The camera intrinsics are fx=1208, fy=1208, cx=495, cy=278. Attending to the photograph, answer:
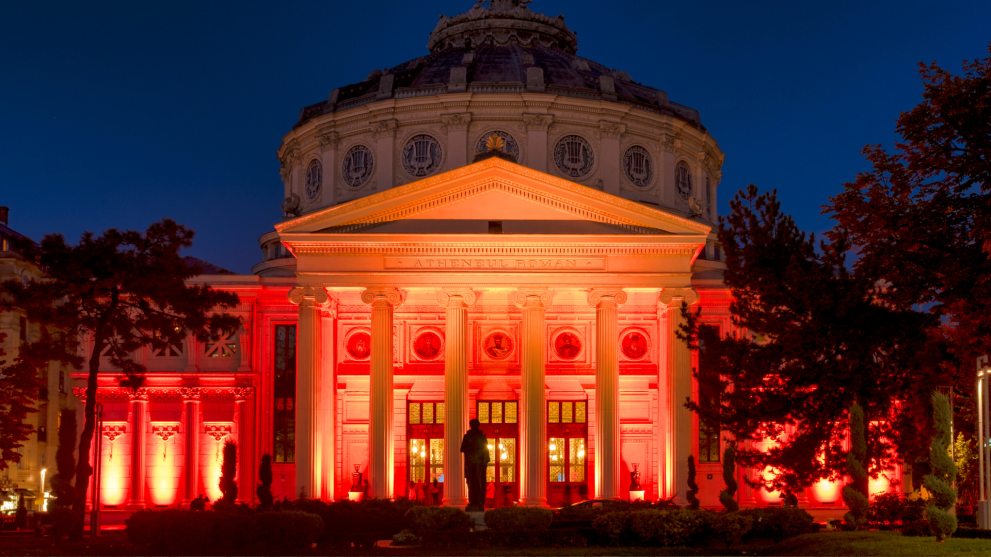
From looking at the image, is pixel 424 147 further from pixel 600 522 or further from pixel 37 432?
pixel 600 522

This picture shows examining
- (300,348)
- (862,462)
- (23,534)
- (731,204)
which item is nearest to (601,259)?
(731,204)

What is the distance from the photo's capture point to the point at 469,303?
48.1 metres

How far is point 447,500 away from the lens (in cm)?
4688

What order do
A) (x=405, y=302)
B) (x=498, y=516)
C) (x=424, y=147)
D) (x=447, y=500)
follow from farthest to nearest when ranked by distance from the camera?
(x=424, y=147) → (x=405, y=302) → (x=447, y=500) → (x=498, y=516)

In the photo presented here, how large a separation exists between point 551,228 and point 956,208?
18.7 meters

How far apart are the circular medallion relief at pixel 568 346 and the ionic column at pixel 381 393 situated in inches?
367

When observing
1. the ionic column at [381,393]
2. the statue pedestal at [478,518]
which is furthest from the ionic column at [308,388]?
the statue pedestal at [478,518]

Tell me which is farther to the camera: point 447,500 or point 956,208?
point 447,500

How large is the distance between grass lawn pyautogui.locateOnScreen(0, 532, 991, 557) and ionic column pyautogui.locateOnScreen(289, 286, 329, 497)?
13.8 metres

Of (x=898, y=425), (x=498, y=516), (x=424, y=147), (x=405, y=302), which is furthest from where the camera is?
(x=424, y=147)

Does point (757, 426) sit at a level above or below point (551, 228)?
below

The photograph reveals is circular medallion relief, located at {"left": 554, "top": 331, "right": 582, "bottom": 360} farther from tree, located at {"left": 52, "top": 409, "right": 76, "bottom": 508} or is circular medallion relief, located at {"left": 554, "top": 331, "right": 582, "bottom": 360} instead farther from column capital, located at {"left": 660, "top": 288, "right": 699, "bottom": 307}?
tree, located at {"left": 52, "top": 409, "right": 76, "bottom": 508}

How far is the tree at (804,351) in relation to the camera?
37406 mm

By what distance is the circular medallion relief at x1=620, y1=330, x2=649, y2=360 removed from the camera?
180 feet
